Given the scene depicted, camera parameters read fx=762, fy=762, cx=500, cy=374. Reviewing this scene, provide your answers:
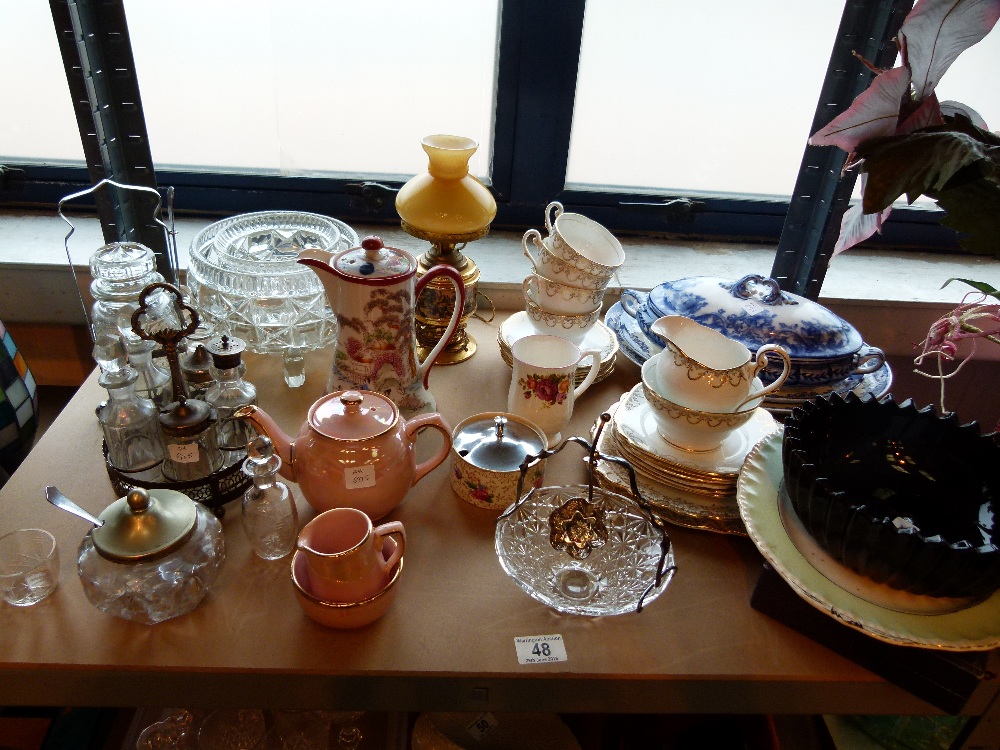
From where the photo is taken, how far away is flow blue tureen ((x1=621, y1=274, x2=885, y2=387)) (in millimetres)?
1105

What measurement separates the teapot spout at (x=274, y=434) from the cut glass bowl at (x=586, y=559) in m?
0.24

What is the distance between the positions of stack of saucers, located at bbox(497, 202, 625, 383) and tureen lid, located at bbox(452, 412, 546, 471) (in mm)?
210

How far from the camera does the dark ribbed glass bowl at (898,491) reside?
Result: 696 millimetres

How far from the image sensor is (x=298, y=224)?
4.09 ft

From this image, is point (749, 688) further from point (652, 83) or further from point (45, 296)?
point (45, 296)

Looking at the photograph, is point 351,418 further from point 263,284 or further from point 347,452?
point 263,284

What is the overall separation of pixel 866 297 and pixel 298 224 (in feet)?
3.54

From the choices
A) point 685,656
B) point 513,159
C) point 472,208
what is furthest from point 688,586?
point 513,159

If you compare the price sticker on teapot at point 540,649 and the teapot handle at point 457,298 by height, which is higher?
the teapot handle at point 457,298

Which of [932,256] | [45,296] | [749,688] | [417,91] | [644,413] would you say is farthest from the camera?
[932,256]

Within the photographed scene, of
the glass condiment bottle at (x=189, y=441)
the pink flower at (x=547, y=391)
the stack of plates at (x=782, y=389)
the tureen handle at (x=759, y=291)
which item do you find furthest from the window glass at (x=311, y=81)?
the glass condiment bottle at (x=189, y=441)

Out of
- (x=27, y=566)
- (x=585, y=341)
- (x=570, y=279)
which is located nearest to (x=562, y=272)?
(x=570, y=279)

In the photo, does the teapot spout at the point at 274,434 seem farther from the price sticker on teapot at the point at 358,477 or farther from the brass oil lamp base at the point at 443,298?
the brass oil lamp base at the point at 443,298

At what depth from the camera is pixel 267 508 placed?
0.85 metres
